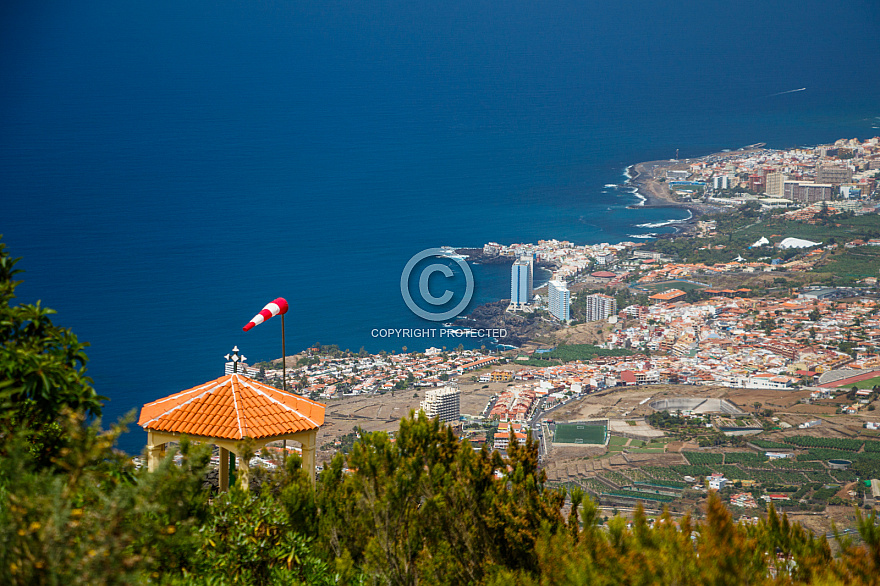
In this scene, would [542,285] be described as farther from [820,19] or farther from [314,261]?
[820,19]

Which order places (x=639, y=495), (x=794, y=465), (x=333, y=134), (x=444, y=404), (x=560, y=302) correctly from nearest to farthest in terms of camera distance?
(x=639, y=495), (x=794, y=465), (x=444, y=404), (x=560, y=302), (x=333, y=134)

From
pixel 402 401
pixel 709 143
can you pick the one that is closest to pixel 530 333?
pixel 402 401

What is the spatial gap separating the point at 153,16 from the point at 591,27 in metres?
33.3

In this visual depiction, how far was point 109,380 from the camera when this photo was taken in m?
22.9

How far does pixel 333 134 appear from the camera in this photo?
49.3 meters

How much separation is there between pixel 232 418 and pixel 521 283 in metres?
28.2

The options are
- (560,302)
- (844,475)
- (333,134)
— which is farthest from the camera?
(333,134)

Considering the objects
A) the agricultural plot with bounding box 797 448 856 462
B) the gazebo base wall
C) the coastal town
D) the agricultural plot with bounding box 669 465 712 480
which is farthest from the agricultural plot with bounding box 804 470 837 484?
the gazebo base wall

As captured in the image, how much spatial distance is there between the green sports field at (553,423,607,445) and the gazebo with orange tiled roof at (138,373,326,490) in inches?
533

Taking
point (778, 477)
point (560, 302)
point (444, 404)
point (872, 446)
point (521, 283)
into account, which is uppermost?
point (521, 283)

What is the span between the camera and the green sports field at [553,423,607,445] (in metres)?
16.4

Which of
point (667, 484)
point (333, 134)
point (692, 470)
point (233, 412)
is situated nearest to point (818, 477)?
point (692, 470)

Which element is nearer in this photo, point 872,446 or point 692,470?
point 692,470

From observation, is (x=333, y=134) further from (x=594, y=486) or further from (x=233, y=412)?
(x=233, y=412)
